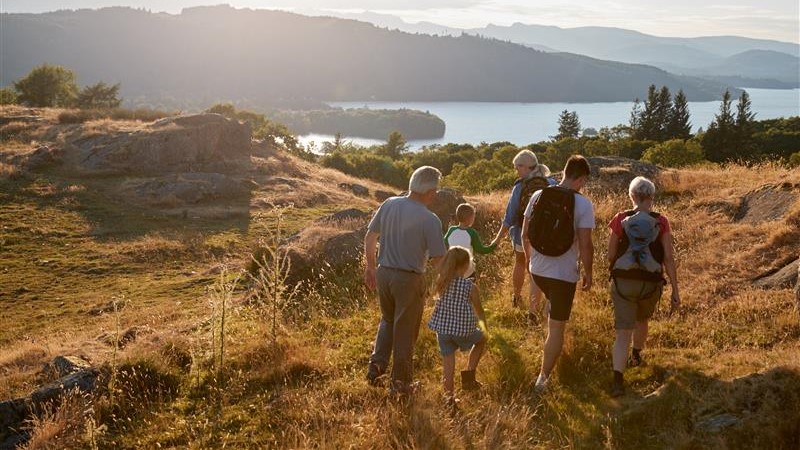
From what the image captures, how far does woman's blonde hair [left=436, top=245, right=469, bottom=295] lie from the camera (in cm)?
540

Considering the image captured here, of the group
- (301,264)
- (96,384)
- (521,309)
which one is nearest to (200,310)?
(301,264)

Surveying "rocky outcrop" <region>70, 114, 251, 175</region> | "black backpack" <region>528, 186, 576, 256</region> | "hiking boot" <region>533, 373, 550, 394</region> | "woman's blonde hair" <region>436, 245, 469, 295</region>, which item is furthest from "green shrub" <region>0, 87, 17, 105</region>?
"hiking boot" <region>533, 373, 550, 394</region>

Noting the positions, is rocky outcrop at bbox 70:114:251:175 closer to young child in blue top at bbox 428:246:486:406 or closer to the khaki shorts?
young child in blue top at bbox 428:246:486:406

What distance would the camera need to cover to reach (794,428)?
4152mm

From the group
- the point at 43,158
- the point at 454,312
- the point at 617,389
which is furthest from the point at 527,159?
the point at 43,158

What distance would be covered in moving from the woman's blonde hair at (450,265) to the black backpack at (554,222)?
2.38ft

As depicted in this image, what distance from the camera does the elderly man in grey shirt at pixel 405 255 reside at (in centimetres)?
525

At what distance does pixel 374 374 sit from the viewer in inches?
235

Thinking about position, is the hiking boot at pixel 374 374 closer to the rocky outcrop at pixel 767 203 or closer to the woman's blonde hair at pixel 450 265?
the woman's blonde hair at pixel 450 265

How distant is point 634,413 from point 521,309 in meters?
3.07

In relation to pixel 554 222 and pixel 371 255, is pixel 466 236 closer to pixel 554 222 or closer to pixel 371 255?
pixel 554 222

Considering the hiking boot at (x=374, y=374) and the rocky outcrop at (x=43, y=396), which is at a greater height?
the hiking boot at (x=374, y=374)

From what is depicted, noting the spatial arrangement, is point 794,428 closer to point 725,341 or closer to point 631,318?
point 631,318

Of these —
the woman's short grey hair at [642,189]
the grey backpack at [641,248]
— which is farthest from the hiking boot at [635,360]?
the woman's short grey hair at [642,189]
